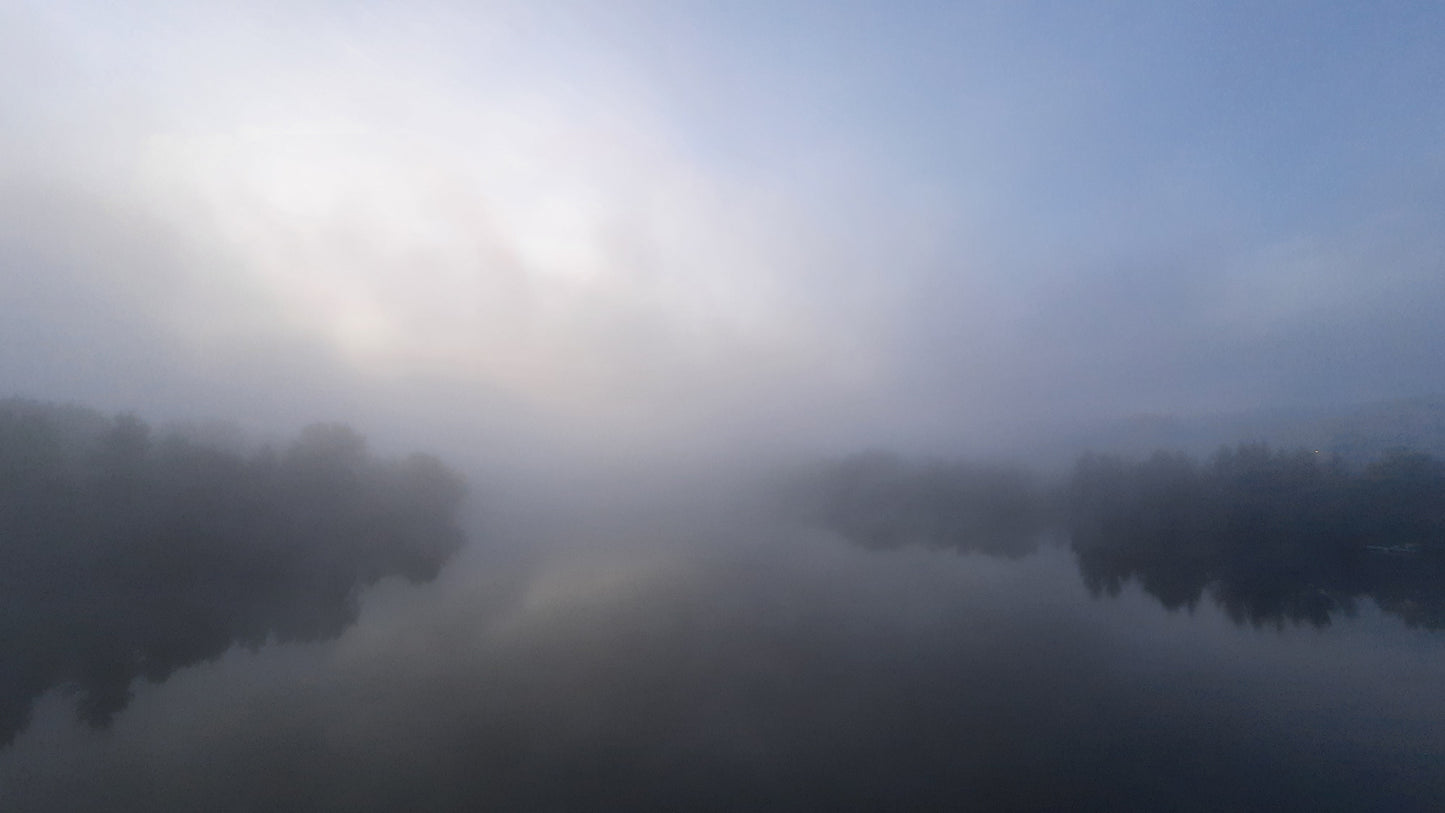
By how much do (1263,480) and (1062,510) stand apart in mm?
14378

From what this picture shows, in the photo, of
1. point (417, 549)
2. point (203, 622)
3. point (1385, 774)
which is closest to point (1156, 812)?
point (1385, 774)

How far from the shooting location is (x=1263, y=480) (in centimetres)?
4244

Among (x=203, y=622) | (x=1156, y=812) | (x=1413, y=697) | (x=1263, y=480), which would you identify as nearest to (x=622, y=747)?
(x=1156, y=812)

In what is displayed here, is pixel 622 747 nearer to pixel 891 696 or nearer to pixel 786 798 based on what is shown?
pixel 786 798

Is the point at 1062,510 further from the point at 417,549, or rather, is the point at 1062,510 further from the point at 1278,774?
the point at 417,549

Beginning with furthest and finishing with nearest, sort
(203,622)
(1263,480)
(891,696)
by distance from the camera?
(1263,480) < (203,622) < (891,696)

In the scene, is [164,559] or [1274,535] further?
[1274,535]

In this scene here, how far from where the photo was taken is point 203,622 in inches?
724

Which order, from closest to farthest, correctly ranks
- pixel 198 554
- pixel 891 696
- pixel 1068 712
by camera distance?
pixel 1068 712
pixel 891 696
pixel 198 554

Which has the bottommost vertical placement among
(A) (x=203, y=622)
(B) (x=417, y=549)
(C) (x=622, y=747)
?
(C) (x=622, y=747)

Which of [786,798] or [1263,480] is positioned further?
[1263,480]

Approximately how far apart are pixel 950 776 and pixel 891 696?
3.27 metres

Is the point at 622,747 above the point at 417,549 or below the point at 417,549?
below

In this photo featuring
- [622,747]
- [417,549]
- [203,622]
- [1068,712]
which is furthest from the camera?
[417,549]
